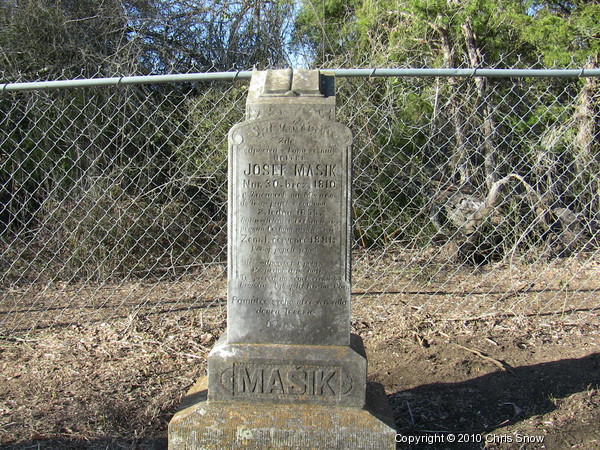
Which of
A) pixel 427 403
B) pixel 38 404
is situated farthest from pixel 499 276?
pixel 38 404

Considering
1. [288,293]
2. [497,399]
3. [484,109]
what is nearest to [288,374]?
[288,293]

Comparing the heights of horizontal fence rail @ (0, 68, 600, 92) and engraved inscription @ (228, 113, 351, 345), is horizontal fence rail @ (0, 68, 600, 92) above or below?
above

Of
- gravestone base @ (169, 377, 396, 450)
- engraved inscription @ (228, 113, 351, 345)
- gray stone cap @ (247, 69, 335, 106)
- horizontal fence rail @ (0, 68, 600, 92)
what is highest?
Result: horizontal fence rail @ (0, 68, 600, 92)

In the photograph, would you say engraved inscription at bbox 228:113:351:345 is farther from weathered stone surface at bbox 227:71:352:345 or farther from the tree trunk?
the tree trunk

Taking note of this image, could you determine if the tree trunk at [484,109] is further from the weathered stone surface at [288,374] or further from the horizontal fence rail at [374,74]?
the weathered stone surface at [288,374]

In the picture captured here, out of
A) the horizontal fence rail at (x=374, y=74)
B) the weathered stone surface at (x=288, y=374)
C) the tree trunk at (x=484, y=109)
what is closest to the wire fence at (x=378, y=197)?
the tree trunk at (x=484, y=109)

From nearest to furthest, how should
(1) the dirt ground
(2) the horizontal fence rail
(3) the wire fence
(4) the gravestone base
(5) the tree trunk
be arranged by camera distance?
(4) the gravestone base, (1) the dirt ground, (2) the horizontal fence rail, (3) the wire fence, (5) the tree trunk

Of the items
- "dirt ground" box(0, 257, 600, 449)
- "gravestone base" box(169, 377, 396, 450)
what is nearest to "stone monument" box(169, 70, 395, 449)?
"gravestone base" box(169, 377, 396, 450)

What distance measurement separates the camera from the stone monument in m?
2.50

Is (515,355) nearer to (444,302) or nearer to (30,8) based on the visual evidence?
(444,302)

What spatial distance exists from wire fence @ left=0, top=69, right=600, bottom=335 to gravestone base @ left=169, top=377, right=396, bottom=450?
7.32ft

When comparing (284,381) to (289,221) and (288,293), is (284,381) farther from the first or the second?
(289,221)

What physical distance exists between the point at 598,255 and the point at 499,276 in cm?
112

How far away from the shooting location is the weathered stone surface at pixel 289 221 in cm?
250
